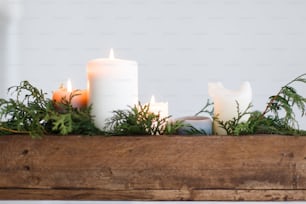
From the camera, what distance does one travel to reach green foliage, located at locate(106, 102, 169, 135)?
597 mm

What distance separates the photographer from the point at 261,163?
1.90ft

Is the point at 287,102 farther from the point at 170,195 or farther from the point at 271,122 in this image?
the point at 170,195

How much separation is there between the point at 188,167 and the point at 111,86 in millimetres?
170

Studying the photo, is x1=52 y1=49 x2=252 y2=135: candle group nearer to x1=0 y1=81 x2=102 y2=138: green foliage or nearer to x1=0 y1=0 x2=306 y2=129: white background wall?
x1=0 y1=81 x2=102 y2=138: green foliage

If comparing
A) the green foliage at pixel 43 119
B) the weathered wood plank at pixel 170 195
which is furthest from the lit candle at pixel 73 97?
the weathered wood plank at pixel 170 195

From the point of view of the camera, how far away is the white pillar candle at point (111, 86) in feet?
2.04

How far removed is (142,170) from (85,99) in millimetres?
165

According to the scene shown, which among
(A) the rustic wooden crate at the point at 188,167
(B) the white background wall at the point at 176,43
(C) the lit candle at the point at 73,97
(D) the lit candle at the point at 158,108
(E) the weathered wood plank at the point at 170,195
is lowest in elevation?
(E) the weathered wood plank at the point at 170,195

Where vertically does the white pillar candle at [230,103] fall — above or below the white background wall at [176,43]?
below

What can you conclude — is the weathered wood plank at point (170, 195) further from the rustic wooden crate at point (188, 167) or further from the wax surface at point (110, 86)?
the wax surface at point (110, 86)

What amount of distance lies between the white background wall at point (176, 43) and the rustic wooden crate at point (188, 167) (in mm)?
787

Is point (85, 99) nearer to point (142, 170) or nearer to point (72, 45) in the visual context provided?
point (142, 170)

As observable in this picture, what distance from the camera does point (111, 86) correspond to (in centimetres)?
63

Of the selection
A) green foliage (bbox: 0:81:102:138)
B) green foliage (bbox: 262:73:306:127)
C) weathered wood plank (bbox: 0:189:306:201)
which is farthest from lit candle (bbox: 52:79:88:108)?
green foliage (bbox: 262:73:306:127)
